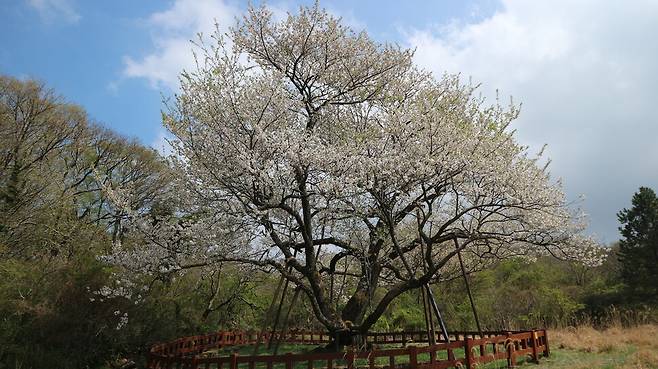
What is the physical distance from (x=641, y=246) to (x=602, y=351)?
848 inches

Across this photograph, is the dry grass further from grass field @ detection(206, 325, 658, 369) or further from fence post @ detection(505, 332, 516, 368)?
fence post @ detection(505, 332, 516, 368)

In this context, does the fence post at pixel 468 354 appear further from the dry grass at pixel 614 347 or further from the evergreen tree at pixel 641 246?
the evergreen tree at pixel 641 246

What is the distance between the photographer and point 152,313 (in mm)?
14953

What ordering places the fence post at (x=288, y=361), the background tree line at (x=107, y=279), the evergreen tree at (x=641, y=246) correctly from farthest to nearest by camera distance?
the evergreen tree at (x=641, y=246) < the background tree line at (x=107, y=279) < the fence post at (x=288, y=361)

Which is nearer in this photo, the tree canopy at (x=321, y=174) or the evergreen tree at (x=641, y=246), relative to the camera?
the tree canopy at (x=321, y=174)

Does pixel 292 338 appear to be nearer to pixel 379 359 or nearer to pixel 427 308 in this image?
pixel 379 359

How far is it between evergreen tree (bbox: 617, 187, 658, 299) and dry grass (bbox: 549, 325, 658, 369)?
15963 millimetres

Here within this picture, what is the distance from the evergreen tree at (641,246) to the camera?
2727cm

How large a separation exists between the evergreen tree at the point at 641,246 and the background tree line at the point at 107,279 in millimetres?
66

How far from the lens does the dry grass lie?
28.5ft

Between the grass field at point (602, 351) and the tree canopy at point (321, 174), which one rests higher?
the tree canopy at point (321, 174)

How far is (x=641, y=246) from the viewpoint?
28.4 metres

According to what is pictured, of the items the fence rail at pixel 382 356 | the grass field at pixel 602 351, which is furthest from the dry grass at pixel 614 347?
the fence rail at pixel 382 356

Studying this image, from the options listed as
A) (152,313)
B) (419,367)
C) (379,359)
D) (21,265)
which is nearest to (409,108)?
(419,367)
